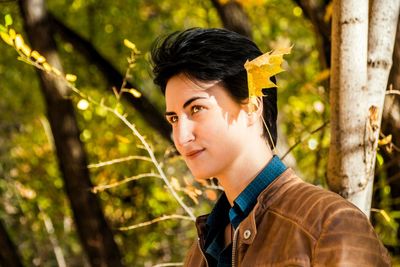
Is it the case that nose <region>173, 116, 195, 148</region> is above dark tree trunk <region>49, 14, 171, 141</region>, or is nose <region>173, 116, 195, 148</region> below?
below

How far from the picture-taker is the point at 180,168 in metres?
6.17

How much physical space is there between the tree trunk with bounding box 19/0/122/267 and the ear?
2.70m

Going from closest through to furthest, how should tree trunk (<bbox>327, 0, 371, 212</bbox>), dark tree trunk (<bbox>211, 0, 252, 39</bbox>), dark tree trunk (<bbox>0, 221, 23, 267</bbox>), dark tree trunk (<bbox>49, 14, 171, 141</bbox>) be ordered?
tree trunk (<bbox>327, 0, 371, 212</bbox>) → dark tree trunk (<bbox>211, 0, 252, 39</bbox>) → dark tree trunk (<bbox>49, 14, 171, 141</bbox>) → dark tree trunk (<bbox>0, 221, 23, 267</bbox>)

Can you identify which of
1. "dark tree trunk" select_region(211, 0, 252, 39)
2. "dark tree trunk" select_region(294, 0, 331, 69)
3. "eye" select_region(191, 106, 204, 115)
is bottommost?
"eye" select_region(191, 106, 204, 115)

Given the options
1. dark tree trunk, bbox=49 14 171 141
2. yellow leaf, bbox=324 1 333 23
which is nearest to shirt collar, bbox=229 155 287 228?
yellow leaf, bbox=324 1 333 23

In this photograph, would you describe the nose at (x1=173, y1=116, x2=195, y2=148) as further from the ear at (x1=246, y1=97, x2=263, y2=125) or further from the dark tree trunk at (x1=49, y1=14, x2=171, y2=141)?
the dark tree trunk at (x1=49, y1=14, x2=171, y2=141)

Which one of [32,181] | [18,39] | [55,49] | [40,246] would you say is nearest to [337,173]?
[18,39]

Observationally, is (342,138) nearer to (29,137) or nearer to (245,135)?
(245,135)

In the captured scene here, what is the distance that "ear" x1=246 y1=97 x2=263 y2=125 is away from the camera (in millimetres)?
1640

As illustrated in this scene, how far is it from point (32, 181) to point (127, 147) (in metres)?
1.27

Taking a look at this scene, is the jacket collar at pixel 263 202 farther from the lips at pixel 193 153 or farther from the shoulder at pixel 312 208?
the lips at pixel 193 153

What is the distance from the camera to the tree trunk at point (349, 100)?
6.39ft

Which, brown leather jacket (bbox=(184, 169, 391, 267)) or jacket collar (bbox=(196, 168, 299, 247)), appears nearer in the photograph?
brown leather jacket (bbox=(184, 169, 391, 267))

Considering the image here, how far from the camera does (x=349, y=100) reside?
1989 millimetres
